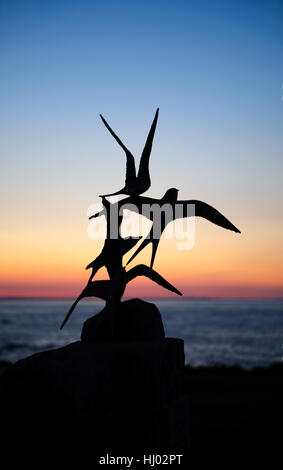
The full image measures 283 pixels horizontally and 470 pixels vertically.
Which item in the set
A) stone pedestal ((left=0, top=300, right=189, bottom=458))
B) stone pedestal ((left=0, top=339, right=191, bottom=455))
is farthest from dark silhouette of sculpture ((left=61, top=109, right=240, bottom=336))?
stone pedestal ((left=0, top=339, right=191, bottom=455))

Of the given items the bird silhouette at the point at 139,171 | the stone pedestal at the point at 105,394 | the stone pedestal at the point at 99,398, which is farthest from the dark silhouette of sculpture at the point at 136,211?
the stone pedestal at the point at 99,398

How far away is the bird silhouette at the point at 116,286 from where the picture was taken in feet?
18.3

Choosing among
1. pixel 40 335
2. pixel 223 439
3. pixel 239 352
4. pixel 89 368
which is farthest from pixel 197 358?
pixel 89 368

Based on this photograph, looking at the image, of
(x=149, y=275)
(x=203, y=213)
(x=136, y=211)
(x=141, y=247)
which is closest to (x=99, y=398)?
(x=149, y=275)

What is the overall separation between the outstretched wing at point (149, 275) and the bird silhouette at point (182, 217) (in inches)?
5.4

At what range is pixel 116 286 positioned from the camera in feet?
18.5

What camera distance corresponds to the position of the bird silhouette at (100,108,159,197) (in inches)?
235

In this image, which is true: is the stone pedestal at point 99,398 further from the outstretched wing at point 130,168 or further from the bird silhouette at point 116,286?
the outstretched wing at point 130,168

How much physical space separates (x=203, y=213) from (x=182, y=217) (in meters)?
0.30

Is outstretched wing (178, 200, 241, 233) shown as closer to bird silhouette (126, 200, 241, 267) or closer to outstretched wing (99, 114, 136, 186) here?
bird silhouette (126, 200, 241, 267)

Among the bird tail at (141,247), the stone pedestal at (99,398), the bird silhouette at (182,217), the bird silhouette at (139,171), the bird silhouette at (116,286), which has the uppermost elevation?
the bird silhouette at (139,171)

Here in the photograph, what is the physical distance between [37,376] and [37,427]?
16.1 inches

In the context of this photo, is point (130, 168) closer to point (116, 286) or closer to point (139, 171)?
point (139, 171)
